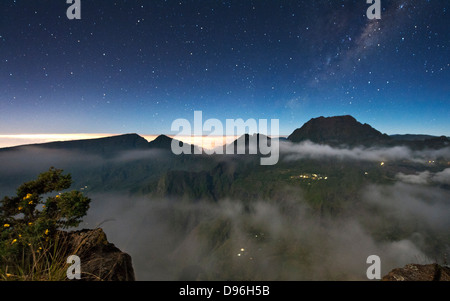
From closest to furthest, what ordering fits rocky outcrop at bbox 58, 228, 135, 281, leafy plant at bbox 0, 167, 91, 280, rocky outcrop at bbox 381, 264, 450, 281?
rocky outcrop at bbox 58, 228, 135, 281, rocky outcrop at bbox 381, 264, 450, 281, leafy plant at bbox 0, 167, 91, 280

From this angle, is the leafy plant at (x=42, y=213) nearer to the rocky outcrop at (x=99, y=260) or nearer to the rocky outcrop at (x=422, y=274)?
the rocky outcrop at (x=99, y=260)

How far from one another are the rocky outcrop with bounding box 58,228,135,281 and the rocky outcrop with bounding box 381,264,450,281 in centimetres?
1017

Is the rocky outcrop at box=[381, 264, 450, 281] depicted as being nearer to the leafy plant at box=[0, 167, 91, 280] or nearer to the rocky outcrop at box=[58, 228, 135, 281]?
the rocky outcrop at box=[58, 228, 135, 281]

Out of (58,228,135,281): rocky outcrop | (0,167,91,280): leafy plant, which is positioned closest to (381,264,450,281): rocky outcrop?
(58,228,135,281): rocky outcrop

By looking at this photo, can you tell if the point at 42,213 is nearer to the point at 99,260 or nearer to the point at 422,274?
the point at 99,260

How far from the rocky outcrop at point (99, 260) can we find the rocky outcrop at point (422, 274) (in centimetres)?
1017

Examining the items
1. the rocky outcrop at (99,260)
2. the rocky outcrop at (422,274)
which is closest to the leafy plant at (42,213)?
the rocky outcrop at (99,260)

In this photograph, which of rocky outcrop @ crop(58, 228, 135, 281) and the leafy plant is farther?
the leafy plant

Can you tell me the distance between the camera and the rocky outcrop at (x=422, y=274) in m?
6.29

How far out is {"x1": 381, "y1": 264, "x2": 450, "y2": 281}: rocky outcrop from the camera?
629cm

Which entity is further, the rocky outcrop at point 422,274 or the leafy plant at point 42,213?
the leafy plant at point 42,213

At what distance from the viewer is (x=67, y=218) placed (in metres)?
10.2

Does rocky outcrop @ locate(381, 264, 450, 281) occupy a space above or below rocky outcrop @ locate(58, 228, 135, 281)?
below
